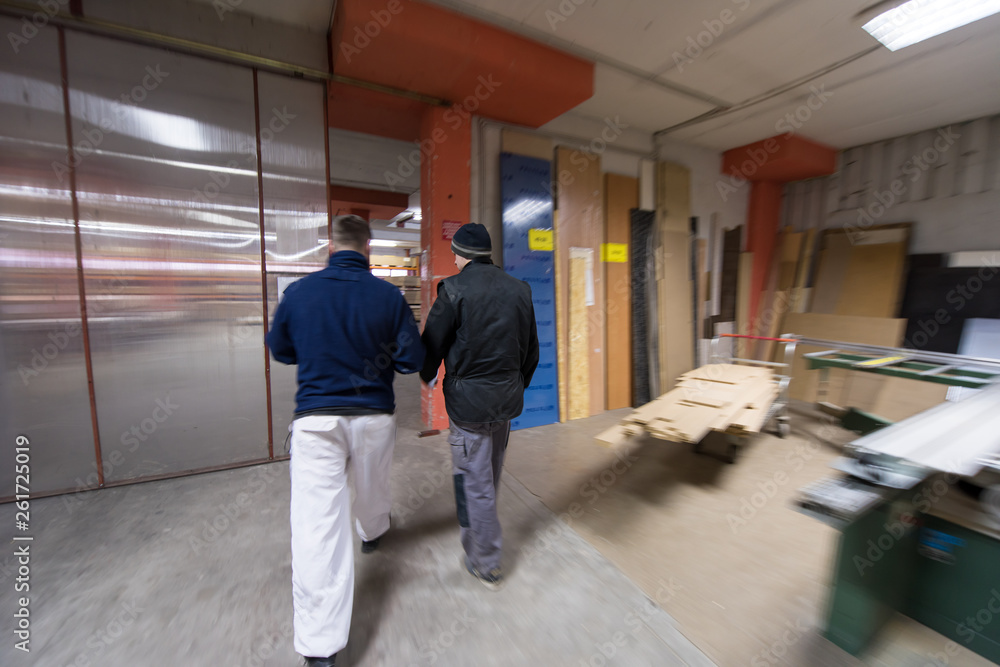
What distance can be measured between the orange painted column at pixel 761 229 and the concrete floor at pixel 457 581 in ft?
12.8

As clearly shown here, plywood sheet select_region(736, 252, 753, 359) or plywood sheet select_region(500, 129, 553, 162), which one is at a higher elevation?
plywood sheet select_region(500, 129, 553, 162)

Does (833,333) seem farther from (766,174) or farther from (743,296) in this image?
(766,174)

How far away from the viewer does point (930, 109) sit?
4012mm

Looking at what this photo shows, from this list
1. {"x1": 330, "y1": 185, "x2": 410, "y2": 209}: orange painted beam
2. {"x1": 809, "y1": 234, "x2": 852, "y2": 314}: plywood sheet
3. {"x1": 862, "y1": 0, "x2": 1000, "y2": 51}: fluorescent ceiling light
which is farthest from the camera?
{"x1": 330, "y1": 185, "x2": 410, "y2": 209}: orange painted beam

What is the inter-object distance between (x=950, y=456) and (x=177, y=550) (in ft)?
11.0

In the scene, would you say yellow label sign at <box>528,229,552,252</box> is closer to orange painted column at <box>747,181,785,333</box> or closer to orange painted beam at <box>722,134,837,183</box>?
orange painted beam at <box>722,134,837,183</box>

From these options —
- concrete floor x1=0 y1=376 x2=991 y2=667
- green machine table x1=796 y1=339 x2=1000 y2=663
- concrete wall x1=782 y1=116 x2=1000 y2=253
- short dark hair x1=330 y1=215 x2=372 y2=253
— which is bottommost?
concrete floor x1=0 y1=376 x2=991 y2=667

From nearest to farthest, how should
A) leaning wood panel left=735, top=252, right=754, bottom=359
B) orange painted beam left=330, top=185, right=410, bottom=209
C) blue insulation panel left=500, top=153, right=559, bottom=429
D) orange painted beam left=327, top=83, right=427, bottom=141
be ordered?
1. orange painted beam left=327, top=83, right=427, bottom=141
2. blue insulation panel left=500, top=153, right=559, bottom=429
3. leaning wood panel left=735, top=252, right=754, bottom=359
4. orange painted beam left=330, top=185, right=410, bottom=209

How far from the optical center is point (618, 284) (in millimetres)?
4375

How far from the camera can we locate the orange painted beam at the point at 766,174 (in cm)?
483

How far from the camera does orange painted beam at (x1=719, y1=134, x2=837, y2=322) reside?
15.8 feet

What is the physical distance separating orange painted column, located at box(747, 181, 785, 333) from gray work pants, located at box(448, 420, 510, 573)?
5646 mm

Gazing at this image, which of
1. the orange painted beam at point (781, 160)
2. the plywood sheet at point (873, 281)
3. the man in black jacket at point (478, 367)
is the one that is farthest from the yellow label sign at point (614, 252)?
the plywood sheet at point (873, 281)

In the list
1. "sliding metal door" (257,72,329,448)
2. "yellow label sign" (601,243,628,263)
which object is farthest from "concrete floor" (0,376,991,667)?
"yellow label sign" (601,243,628,263)
